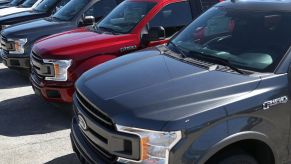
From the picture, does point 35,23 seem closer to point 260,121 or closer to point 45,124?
point 45,124

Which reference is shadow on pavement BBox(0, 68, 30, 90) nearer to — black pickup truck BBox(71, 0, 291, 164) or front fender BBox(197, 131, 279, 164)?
black pickup truck BBox(71, 0, 291, 164)

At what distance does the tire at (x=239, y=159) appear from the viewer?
109 inches

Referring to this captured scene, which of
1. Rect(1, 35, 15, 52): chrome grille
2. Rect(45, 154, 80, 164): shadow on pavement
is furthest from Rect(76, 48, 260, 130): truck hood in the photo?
Rect(1, 35, 15, 52): chrome grille

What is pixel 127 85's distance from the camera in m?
3.19

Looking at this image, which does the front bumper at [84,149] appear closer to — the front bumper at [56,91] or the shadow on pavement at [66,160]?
the shadow on pavement at [66,160]

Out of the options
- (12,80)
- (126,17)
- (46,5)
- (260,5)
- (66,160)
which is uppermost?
(260,5)

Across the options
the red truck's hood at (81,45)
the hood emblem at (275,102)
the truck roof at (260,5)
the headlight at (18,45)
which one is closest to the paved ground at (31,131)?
the headlight at (18,45)

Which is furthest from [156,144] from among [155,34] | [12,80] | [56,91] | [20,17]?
[20,17]

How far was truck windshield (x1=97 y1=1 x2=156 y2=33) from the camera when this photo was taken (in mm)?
6020

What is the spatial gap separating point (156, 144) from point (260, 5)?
6.77 feet

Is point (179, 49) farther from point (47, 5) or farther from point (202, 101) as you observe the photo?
point (47, 5)

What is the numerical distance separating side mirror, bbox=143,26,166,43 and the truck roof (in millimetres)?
1319

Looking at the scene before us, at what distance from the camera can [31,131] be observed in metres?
5.31

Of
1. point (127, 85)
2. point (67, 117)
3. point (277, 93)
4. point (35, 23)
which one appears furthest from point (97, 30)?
point (277, 93)
